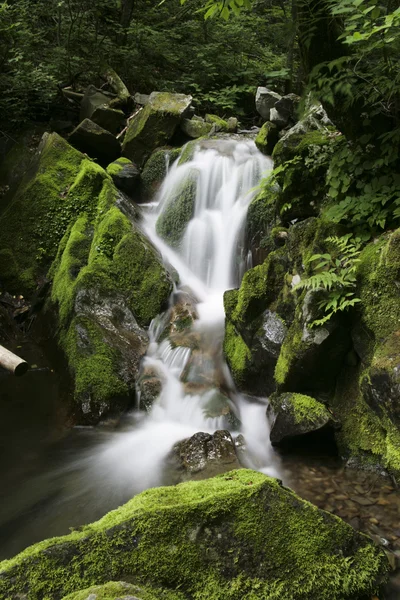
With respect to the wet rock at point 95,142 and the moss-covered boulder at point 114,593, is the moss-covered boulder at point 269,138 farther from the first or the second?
the moss-covered boulder at point 114,593

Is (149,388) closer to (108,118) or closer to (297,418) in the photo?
(297,418)

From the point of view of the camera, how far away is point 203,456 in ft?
15.4

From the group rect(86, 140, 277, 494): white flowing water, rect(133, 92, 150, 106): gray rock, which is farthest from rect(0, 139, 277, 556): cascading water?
rect(133, 92, 150, 106): gray rock

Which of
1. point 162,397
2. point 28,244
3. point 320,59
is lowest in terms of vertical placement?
point 162,397

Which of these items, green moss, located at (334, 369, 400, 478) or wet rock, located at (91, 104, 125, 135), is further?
wet rock, located at (91, 104, 125, 135)

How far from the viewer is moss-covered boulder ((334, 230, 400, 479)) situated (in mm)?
3918

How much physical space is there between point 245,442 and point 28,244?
6.23 m

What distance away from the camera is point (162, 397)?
6.04 metres

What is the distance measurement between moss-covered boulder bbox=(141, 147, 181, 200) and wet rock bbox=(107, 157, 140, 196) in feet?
0.81

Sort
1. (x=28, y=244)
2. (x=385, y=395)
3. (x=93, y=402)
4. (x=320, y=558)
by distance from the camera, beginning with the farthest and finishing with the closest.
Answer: (x=28, y=244) → (x=93, y=402) → (x=385, y=395) → (x=320, y=558)

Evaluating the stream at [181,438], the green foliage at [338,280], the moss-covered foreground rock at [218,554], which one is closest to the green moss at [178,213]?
the stream at [181,438]

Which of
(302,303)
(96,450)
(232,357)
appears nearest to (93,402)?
(96,450)

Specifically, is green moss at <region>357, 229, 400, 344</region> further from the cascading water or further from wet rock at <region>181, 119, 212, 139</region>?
wet rock at <region>181, 119, 212, 139</region>

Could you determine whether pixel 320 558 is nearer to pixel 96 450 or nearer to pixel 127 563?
pixel 127 563
